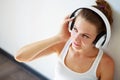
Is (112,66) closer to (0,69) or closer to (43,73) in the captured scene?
(43,73)

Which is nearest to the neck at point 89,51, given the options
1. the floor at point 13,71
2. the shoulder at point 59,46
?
the shoulder at point 59,46

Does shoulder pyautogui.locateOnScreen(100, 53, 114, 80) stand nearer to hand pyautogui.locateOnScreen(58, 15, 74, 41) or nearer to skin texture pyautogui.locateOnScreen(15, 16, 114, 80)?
skin texture pyautogui.locateOnScreen(15, 16, 114, 80)

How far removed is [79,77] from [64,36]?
0.23 meters

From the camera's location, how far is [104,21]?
955 mm

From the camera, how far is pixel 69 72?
1165mm

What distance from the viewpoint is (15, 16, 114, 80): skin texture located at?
1.02 metres

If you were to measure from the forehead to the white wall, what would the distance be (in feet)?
0.46

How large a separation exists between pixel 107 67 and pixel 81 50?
0.15 metres

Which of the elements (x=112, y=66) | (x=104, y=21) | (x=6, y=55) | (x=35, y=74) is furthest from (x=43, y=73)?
(x=104, y=21)

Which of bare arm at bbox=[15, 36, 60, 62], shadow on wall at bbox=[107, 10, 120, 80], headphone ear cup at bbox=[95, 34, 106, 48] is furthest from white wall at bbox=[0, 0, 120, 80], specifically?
bare arm at bbox=[15, 36, 60, 62]

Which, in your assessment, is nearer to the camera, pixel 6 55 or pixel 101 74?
pixel 101 74

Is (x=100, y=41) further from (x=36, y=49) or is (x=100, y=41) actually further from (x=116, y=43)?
(x=36, y=49)

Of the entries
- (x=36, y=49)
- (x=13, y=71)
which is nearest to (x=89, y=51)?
(x=36, y=49)

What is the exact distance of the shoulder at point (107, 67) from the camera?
1.10 meters
